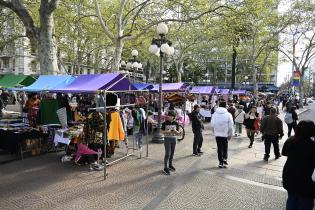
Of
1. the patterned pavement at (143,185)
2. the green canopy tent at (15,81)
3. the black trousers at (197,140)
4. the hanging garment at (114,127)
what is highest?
the green canopy tent at (15,81)

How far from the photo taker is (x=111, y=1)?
73.0 feet

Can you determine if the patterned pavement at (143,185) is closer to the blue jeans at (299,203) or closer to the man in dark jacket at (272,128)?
the man in dark jacket at (272,128)

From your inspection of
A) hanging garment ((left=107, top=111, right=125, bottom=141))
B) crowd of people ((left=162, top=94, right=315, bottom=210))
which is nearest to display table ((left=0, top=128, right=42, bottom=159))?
hanging garment ((left=107, top=111, right=125, bottom=141))

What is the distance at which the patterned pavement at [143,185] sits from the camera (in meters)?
5.36

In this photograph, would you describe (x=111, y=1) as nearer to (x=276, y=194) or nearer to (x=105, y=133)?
(x=105, y=133)

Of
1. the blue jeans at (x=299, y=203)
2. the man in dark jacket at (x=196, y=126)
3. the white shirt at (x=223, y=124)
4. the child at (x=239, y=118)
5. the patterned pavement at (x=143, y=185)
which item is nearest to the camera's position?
the blue jeans at (x=299, y=203)

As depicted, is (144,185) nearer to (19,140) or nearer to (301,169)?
(301,169)

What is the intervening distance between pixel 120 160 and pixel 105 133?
5.50 feet

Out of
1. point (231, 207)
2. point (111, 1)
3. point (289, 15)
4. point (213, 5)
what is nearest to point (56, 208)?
point (231, 207)

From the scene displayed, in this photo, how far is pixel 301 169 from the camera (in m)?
3.66

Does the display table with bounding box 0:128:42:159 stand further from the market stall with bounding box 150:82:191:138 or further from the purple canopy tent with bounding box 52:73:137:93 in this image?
the market stall with bounding box 150:82:191:138

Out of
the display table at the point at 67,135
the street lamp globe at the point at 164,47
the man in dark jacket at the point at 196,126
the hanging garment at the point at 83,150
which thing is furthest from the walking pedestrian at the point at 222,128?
the street lamp globe at the point at 164,47

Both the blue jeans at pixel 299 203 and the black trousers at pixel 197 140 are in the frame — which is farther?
the black trousers at pixel 197 140

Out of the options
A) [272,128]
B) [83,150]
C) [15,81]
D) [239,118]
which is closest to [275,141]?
[272,128]
